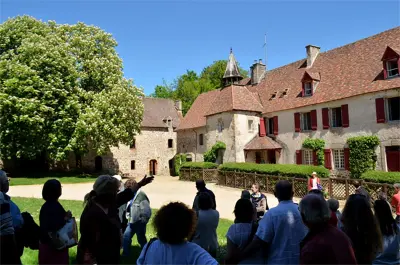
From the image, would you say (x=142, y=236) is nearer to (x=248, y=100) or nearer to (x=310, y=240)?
(x=310, y=240)

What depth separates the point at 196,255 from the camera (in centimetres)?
246

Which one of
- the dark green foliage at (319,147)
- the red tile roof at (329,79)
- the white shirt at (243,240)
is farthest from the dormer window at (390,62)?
the white shirt at (243,240)

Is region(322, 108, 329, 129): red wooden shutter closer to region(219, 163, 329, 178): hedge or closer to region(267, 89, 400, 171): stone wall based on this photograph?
region(267, 89, 400, 171): stone wall

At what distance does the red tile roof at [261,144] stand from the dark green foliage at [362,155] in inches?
254

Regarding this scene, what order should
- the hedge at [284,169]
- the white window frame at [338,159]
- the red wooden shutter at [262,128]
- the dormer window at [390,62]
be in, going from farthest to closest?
the red wooden shutter at [262,128], the white window frame at [338,159], the dormer window at [390,62], the hedge at [284,169]

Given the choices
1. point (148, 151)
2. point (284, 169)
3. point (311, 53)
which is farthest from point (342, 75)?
point (148, 151)

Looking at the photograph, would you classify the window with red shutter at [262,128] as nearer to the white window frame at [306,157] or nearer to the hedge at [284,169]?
the white window frame at [306,157]

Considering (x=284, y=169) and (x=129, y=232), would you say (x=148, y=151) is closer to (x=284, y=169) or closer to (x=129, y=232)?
(x=284, y=169)

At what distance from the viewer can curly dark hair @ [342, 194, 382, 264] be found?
10.9 feet

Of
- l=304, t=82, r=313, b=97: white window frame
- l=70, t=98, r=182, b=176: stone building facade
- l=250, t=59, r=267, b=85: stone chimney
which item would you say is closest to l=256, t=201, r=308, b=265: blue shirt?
l=304, t=82, r=313, b=97: white window frame

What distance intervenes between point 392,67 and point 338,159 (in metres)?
6.70

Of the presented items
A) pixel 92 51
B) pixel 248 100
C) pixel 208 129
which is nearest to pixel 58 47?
pixel 92 51

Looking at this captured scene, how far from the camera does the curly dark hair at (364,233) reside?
332 cm

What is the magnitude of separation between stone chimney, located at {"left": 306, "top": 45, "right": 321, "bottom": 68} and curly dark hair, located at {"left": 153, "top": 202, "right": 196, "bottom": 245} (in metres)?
26.7
